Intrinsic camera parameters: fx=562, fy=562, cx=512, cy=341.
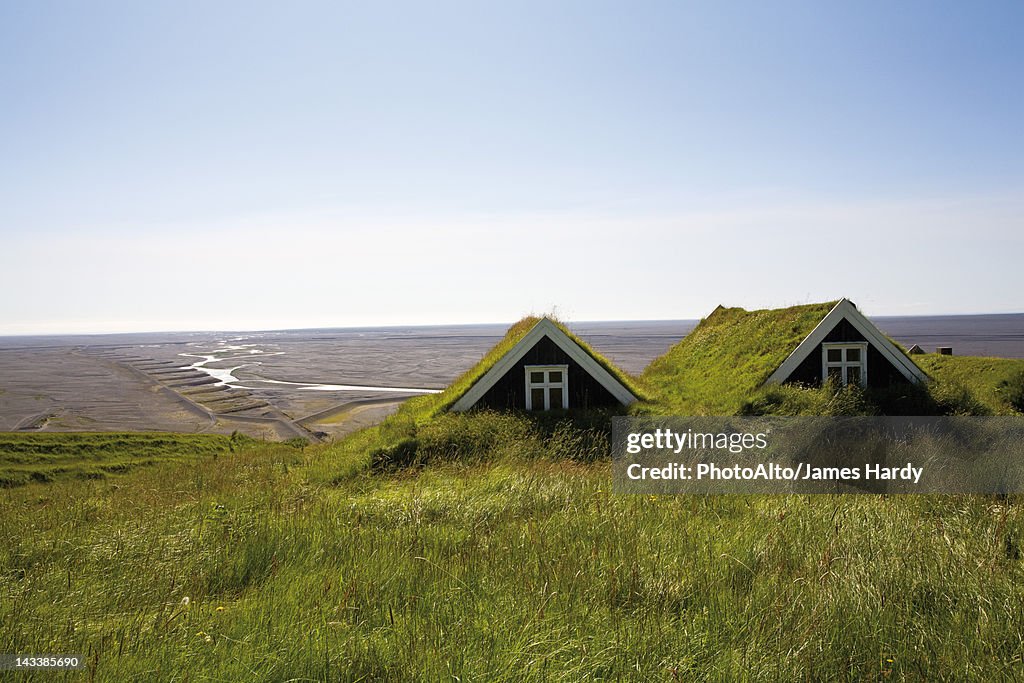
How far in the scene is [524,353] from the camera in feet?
52.6

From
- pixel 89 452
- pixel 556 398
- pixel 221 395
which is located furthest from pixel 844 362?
pixel 221 395

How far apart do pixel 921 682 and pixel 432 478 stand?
827cm

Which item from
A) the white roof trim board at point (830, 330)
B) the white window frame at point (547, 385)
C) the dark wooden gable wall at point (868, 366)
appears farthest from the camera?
the dark wooden gable wall at point (868, 366)

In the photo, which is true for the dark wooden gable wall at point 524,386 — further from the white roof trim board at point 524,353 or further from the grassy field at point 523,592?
the grassy field at point 523,592

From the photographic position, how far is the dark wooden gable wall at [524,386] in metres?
16.1

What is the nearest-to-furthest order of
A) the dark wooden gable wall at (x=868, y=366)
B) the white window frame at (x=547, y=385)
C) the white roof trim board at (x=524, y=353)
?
the white roof trim board at (x=524, y=353) < the white window frame at (x=547, y=385) < the dark wooden gable wall at (x=868, y=366)

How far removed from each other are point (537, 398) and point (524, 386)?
51 centimetres

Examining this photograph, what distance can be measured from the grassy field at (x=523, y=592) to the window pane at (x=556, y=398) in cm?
836

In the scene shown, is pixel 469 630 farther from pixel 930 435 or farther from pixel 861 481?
pixel 930 435

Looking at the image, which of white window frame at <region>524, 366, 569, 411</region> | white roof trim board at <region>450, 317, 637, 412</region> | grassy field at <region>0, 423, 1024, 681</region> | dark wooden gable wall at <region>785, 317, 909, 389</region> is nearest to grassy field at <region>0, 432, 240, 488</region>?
white roof trim board at <region>450, 317, 637, 412</region>

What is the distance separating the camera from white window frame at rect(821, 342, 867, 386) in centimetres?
1647

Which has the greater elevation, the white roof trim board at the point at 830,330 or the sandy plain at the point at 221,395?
the white roof trim board at the point at 830,330

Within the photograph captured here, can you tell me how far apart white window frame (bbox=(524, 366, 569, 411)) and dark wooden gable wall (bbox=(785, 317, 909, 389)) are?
6.47 m

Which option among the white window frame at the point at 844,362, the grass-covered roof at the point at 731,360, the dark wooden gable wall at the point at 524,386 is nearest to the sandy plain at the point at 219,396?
the dark wooden gable wall at the point at 524,386
